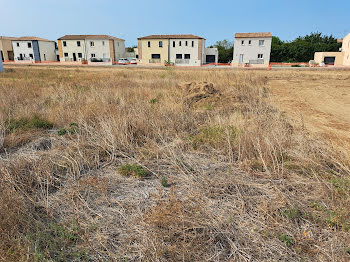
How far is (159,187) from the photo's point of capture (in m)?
3.38

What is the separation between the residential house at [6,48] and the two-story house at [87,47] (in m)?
14.8

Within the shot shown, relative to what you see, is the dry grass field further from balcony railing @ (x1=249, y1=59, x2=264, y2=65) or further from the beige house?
the beige house

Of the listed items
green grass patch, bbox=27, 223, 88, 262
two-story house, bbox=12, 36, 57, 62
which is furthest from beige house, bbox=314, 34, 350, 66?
two-story house, bbox=12, 36, 57, 62

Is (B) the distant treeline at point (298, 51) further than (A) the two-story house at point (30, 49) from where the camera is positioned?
No

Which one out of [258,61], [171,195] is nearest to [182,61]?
[258,61]

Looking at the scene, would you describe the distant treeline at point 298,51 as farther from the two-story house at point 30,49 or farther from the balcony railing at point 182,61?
the two-story house at point 30,49

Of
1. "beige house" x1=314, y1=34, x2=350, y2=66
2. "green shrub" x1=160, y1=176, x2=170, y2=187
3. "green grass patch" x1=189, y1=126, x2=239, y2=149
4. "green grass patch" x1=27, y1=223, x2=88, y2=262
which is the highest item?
"beige house" x1=314, y1=34, x2=350, y2=66

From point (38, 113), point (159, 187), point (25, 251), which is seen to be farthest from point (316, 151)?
point (38, 113)

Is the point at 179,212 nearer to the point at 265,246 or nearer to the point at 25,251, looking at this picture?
the point at 265,246

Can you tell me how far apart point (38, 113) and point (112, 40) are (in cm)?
4684

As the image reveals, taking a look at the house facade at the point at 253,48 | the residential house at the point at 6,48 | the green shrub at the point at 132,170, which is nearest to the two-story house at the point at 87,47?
the residential house at the point at 6,48

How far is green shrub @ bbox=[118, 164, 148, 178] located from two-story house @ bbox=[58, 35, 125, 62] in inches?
1933

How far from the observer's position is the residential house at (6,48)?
179ft

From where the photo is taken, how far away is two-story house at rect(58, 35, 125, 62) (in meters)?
49.7
